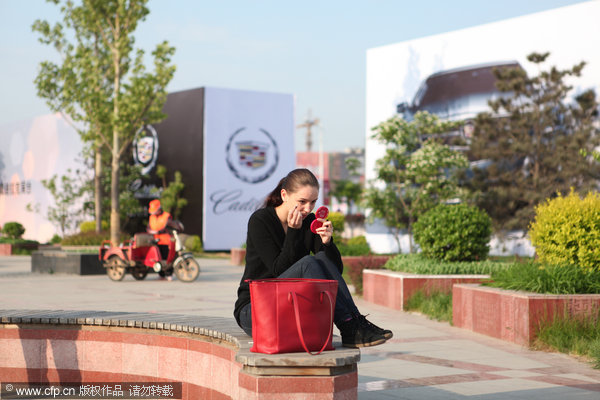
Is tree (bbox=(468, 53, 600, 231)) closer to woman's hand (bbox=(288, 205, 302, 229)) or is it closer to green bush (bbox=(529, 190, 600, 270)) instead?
green bush (bbox=(529, 190, 600, 270))

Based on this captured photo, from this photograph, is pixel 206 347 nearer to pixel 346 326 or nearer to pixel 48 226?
pixel 346 326

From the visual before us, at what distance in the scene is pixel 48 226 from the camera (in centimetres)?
4638

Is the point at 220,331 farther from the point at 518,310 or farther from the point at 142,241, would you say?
the point at 142,241

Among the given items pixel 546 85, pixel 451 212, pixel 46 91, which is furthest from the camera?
pixel 46 91

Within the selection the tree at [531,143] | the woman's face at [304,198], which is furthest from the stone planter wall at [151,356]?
the tree at [531,143]

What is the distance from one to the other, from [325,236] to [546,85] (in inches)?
826

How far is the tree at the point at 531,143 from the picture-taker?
2348 centimetres

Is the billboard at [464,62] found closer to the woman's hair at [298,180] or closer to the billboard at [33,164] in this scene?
the billboard at [33,164]

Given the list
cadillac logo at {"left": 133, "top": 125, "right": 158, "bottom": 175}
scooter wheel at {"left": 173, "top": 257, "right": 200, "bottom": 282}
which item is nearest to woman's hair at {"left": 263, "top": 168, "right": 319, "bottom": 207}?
scooter wheel at {"left": 173, "top": 257, "right": 200, "bottom": 282}

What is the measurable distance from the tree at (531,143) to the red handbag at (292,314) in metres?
20.2

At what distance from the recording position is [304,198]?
5125mm

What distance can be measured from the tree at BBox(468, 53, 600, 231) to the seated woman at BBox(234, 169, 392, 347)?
63.5ft

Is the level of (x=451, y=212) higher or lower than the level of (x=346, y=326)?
higher

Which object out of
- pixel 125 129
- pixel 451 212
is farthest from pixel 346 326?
pixel 125 129
